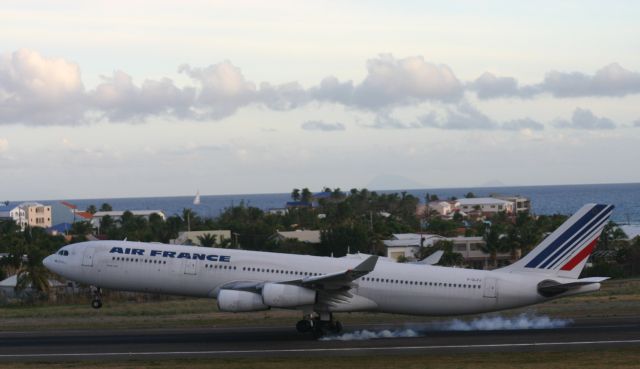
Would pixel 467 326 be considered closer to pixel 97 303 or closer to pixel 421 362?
pixel 421 362

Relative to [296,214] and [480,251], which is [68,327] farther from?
[296,214]

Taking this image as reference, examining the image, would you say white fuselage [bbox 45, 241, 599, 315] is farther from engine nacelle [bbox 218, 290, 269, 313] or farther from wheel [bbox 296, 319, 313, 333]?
engine nacelle [bbox 218, 290, 269, 313]

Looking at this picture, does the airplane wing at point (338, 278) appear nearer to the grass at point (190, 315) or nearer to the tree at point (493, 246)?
the grass at point (190, 315)

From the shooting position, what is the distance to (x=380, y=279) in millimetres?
42312

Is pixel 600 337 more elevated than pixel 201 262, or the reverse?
pixel 201 262

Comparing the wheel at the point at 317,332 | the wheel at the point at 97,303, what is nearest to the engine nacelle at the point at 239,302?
the wheel at the point at 317,332

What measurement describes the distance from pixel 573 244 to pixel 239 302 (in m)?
14.6

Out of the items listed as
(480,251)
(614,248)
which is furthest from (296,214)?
(614,248)

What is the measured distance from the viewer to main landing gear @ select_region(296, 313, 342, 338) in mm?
41094

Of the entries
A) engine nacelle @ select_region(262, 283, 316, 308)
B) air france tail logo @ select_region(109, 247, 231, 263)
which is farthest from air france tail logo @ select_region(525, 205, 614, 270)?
air france tail logo @ select_region(109, 247, 231, 263)

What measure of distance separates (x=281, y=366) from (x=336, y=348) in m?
4.97

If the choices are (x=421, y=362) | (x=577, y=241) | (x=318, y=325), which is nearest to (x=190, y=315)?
(x=318, y=325)

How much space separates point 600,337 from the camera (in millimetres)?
39594

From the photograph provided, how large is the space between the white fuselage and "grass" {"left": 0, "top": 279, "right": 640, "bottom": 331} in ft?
16.6
